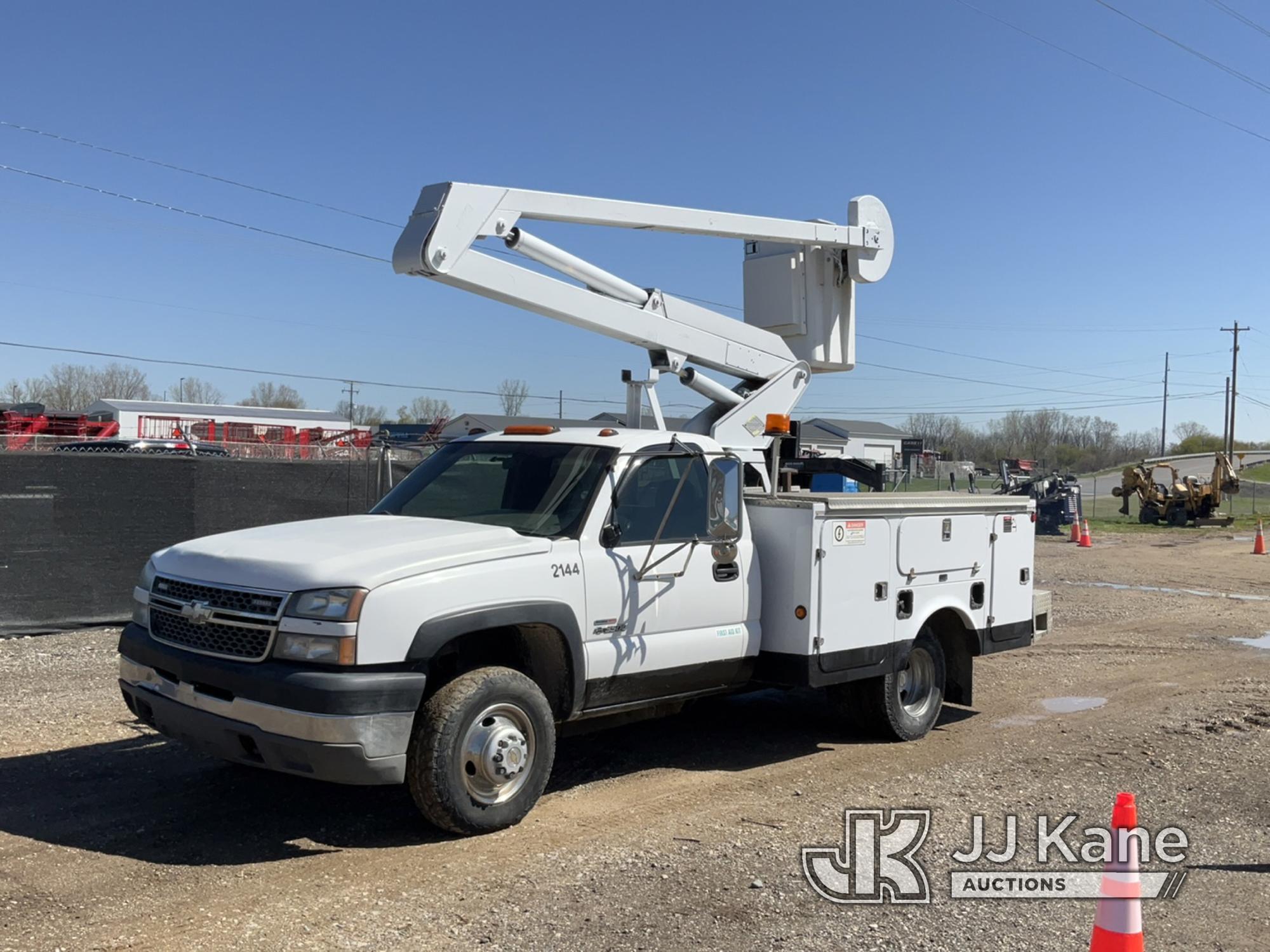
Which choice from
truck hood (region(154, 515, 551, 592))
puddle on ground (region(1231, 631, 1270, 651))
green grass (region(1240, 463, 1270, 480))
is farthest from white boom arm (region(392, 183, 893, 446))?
green grass (region(1240, 463, 1270, 480))

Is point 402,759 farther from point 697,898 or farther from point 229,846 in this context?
point 697,898

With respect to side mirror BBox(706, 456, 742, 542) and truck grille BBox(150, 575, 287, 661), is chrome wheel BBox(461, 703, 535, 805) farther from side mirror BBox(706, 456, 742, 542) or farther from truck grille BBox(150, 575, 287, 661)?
side mirror BBox(706, 456, 742, 542)

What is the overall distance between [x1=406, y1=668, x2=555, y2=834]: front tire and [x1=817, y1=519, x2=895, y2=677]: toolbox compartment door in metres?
2.04

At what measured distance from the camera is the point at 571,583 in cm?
575

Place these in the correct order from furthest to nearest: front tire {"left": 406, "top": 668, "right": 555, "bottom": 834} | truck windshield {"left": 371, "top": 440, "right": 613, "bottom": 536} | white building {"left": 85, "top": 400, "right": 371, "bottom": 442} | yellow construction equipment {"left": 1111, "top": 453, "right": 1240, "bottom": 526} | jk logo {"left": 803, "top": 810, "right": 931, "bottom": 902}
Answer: white building {"left": 85, "top": 400, "right": 371, "bottom": 442} < yellow construction equipment {"left": 1111, "top": 453, "right": 1240, "bottom": 526} < truck windshield {"left": 371, "top": 440, "right": 613, "bottom": 536} < front tire {"left": 406, "top": 668, "right": 555, "bottom": 834} < jk logo {"left": 803, "top": 810, "right": 931, "bottom": 902}

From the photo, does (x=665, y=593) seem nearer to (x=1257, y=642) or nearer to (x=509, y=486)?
(x=509, y=486)

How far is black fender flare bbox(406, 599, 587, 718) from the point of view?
5.16m

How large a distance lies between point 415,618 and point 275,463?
7.68 metres

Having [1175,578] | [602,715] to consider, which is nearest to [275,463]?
[602,715]

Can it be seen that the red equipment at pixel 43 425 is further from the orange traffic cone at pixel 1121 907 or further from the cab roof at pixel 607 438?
the orange traffic cone at pixel 1121 907

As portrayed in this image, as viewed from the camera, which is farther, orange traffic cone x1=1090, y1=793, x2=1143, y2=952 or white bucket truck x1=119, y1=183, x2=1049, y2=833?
white bucket truck x1=119, y1=183, x2=1049, y2=833

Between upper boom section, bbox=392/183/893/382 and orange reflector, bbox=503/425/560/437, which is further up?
upper boom section, bbox=392/183/893/382

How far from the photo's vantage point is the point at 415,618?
5.12m

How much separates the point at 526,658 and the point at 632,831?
1029mm
